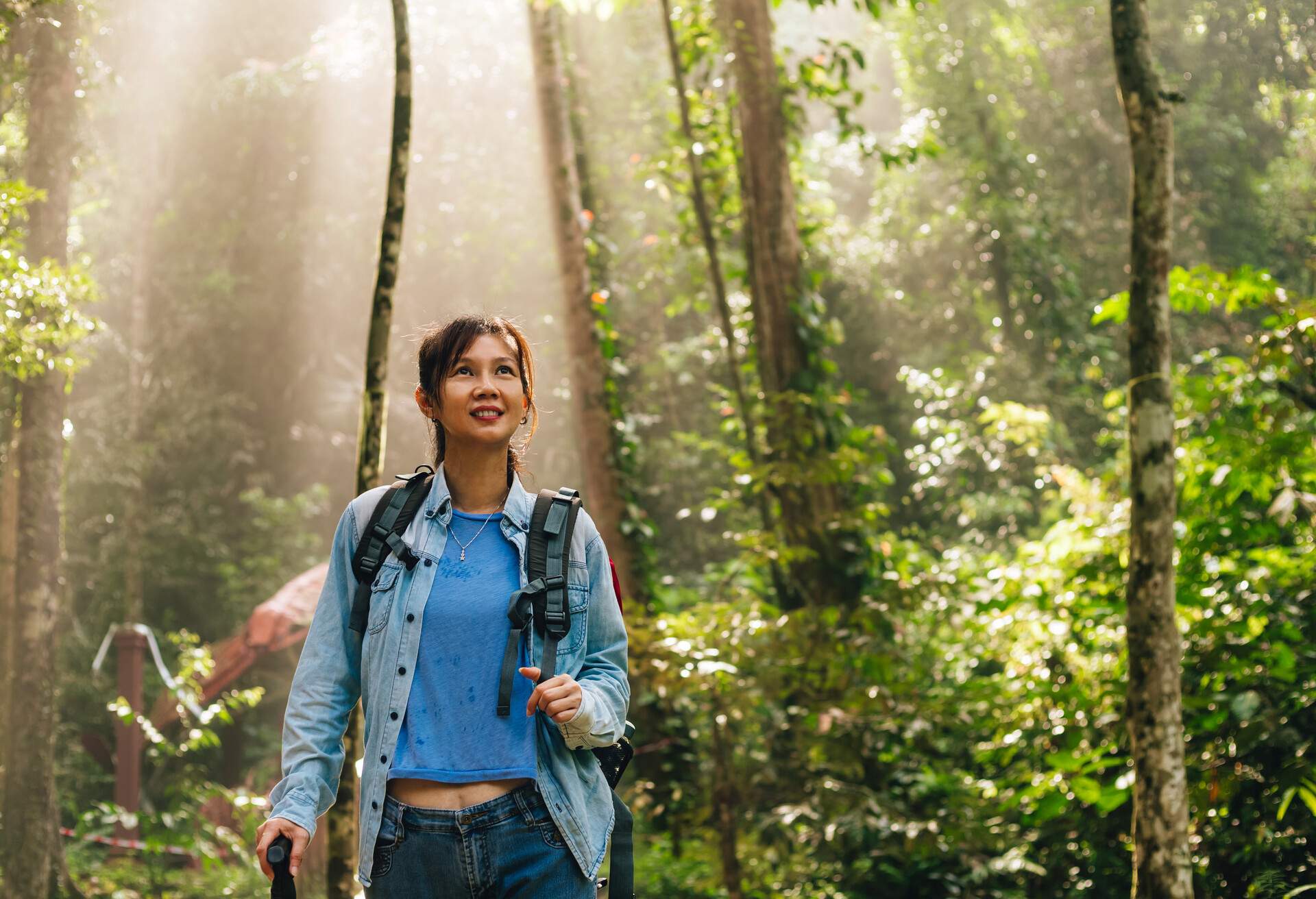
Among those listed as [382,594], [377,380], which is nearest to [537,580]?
[382,594]

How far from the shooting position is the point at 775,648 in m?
6.13

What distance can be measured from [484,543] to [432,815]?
1.71 ft

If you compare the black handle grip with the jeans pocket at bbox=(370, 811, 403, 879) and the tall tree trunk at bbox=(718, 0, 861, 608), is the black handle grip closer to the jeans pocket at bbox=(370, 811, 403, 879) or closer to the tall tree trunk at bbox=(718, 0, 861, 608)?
the jeans pocket at bbox=(370, 811, 403, 879)

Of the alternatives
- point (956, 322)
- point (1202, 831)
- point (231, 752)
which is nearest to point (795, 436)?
point (1202, 831)

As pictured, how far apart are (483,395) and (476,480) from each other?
18 cm

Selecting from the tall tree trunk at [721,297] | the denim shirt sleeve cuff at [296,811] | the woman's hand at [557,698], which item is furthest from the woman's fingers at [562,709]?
the tall tree trunk at [721,297]

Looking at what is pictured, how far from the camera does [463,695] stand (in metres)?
2.10

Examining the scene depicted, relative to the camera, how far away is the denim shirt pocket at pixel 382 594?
216cm

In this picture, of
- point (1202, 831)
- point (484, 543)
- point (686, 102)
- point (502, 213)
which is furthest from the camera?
point (502, 213)

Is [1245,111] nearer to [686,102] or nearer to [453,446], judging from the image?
[686,102]

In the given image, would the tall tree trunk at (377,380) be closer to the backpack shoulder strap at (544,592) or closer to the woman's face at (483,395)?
the woman's face at (483,395)

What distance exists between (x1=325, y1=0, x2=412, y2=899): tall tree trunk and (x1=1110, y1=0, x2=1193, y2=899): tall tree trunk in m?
2.86

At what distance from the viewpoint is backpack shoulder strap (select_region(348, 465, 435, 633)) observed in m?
2.19

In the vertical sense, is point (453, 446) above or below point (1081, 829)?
Result: above
